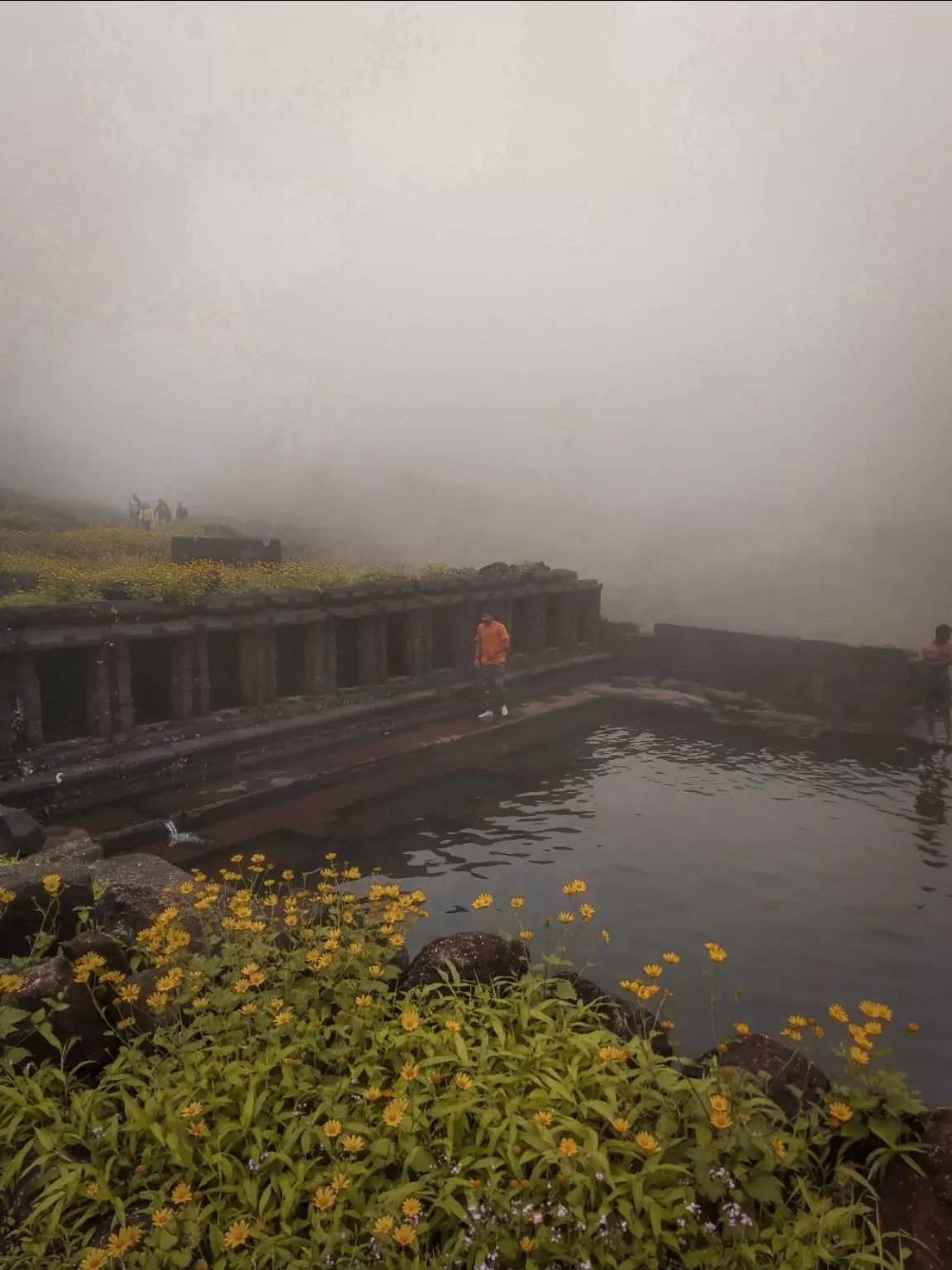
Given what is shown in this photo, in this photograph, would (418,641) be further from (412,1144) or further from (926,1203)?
(926,1203)

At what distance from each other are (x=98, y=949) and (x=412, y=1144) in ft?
8.51

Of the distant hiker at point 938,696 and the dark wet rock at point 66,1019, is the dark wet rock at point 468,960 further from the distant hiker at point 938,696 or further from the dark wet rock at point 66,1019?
the distant hiker at point 938,696

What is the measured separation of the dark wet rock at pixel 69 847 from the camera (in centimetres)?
836

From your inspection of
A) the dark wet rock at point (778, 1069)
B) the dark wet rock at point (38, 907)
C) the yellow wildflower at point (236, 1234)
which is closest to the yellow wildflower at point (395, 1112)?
the yellow wildflower at point (236, 1234)

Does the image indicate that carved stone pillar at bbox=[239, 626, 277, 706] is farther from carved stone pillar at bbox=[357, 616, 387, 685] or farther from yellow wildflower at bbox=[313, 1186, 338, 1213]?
yellow wildflower at bbox=[313, 1186, 338, 1213]

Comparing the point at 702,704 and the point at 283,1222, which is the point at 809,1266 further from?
the point at 702,704

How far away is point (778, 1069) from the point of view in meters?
4.20

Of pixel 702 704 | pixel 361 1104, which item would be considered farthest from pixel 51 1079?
pixel 702 704

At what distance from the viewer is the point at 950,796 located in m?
14.7

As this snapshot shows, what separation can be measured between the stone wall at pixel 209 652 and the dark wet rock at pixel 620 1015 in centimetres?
1114

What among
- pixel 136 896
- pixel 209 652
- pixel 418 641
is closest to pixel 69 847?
pixel 136 896

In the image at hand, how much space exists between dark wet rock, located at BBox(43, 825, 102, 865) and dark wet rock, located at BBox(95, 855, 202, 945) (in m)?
0.64

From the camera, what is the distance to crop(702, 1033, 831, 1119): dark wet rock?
4078 millimetres

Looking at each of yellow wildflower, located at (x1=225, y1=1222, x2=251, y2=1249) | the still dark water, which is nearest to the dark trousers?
the still dark water
